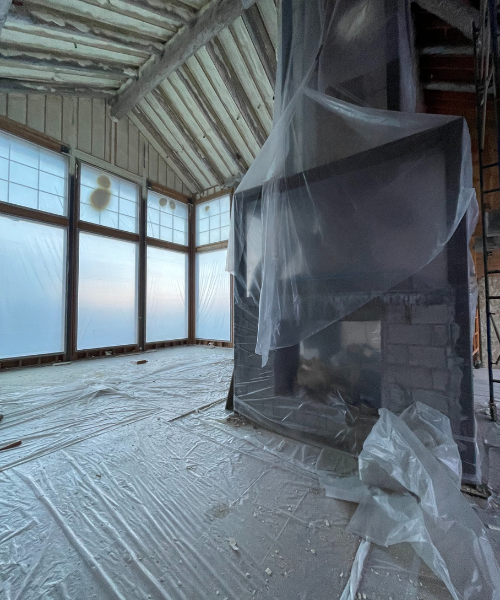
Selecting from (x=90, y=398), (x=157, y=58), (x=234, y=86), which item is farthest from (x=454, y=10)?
(x=90, y=398)

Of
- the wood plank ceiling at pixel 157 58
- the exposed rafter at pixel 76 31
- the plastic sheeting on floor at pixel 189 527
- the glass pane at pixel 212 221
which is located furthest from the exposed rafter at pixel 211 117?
the plastic sheeting on floor at pixel 189 527

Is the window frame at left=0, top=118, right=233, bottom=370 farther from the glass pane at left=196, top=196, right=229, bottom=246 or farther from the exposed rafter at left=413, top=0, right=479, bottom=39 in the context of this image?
the exposed rafter at left=413, top=0, right=479, bottom=39

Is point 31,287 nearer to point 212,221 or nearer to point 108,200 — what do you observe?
point 108,200

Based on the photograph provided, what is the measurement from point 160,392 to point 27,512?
1.68m

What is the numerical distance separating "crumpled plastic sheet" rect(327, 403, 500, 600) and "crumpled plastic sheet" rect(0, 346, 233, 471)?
157 cm

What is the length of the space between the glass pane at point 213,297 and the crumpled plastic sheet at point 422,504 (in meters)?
5.17

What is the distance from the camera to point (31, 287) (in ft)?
14.1

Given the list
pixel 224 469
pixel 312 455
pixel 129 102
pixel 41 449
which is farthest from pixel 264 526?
pixel 129 102

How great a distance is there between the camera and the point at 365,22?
1.92 meters

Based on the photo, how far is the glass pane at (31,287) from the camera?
404cm

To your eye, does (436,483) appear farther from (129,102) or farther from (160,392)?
(129,102)

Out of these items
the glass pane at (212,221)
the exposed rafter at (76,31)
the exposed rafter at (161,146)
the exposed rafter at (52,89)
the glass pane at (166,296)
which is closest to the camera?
the exposed rafter at (76,31)

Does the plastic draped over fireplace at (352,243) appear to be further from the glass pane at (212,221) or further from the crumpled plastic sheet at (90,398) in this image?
the glass pane at (212,221)

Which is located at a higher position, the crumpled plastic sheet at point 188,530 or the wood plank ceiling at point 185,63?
the wood plank ceiling at point 185,63
